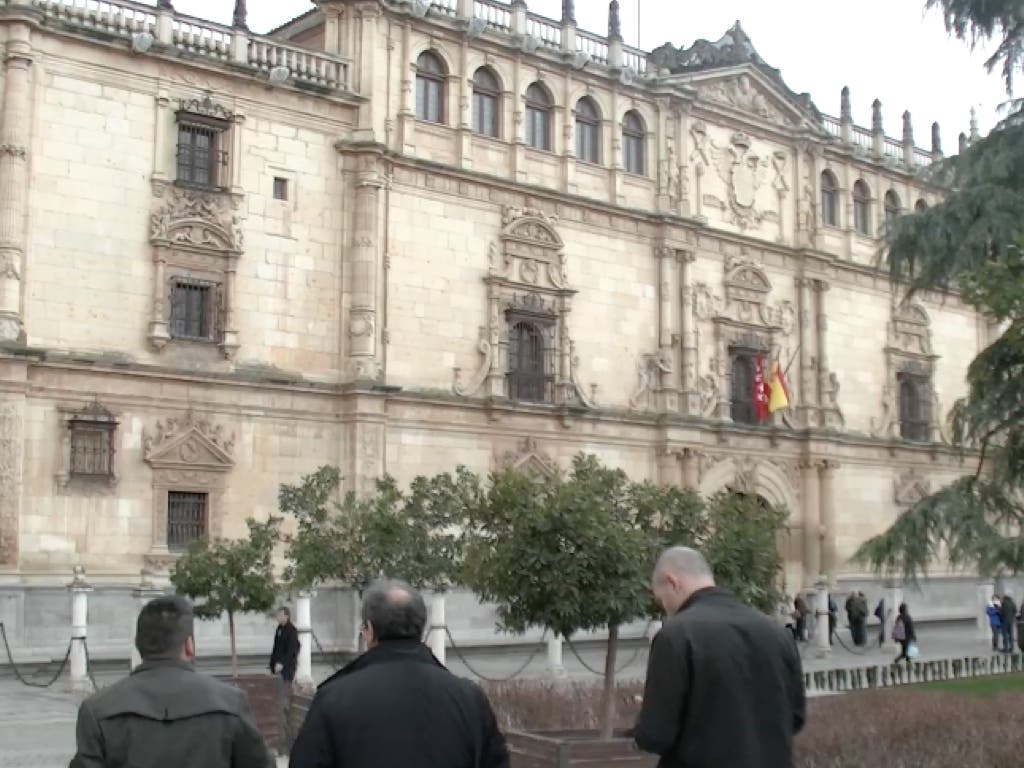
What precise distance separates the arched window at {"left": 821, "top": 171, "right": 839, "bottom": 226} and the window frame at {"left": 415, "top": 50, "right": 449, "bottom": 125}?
40.1 ft

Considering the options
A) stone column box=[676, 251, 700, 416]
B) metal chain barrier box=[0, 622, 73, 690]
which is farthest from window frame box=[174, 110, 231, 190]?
stone column box=[676, 251, 700, 416]

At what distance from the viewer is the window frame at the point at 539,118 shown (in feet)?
99.8

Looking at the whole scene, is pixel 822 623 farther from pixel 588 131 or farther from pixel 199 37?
pixel 199 37

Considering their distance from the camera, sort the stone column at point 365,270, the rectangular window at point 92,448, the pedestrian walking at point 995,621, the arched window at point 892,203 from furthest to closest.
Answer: the arched window at point 892,203 → the pedestrian walking at point 995,621 → the stone column at point 365,270 → the rectangular window at point 92,448

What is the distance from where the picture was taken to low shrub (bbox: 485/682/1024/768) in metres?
9.55

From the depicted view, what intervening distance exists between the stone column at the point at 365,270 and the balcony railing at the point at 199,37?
6.11ft

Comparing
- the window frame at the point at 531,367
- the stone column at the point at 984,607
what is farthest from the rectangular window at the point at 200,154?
the stone column at the point at 984,607

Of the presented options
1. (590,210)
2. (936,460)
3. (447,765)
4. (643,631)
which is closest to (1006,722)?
(447,765)

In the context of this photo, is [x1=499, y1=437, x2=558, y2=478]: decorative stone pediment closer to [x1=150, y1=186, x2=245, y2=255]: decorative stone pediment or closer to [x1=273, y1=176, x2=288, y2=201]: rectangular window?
[x1=273, y1=176, x2=288, y2=201]: rectangular window

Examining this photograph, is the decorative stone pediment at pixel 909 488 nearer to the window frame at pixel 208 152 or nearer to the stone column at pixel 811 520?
the stone column at pixel 811 520

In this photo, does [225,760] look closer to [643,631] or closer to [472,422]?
[472,422]

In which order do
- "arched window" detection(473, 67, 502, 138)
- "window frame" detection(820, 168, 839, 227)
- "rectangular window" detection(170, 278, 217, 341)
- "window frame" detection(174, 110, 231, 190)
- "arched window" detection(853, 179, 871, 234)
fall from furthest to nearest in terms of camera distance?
"arched window" detection(853, 179, 871, 234), "window frame" detection(820, 168, 839, 227), "arched window" detection(473, 67, 502, 138), "window frame" detection(174, 110, 231, 190), "rectangular window" detection(170, 278, 217, 341)

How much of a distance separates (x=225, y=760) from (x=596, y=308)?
26535mm

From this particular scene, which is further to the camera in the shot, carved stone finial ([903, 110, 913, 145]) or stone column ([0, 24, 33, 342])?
carved stone finial ([903, 110, 913, 145])
